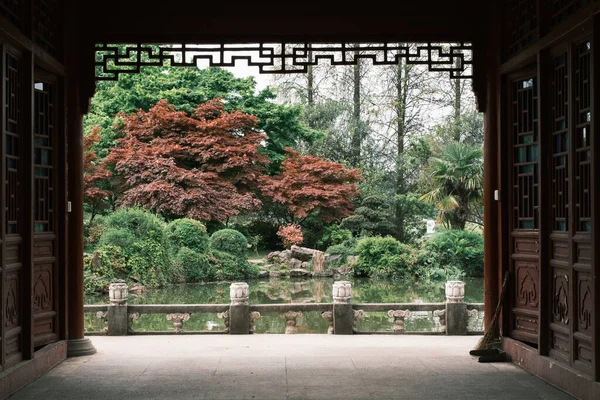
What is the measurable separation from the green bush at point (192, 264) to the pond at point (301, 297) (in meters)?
0.27

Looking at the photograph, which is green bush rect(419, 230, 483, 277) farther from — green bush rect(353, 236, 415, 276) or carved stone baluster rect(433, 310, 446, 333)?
carved stone baluster rect(433, 310, 446, 333)

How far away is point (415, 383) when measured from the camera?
5.38 metres

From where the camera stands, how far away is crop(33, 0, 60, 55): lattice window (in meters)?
5.89

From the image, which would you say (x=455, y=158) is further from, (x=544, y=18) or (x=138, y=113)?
(x=544, y=18)

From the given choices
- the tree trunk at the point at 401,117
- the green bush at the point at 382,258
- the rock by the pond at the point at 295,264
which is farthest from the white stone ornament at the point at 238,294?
the tree trunk at the point at 401,117

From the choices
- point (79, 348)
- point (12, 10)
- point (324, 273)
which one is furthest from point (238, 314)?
point (324, 273)

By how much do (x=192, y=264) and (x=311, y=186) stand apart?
3.38 metres

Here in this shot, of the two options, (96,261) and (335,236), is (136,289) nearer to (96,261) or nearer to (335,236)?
(96,261)

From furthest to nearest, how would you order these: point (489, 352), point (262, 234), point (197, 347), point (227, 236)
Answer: point (262, 234) < point (227, 236) < point (197, 347) < point (489, 352)

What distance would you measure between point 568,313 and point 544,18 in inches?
83.3

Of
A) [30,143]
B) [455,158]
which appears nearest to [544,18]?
[30,143]

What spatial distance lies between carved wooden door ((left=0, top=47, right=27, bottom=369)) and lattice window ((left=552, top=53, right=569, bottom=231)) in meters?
3.75

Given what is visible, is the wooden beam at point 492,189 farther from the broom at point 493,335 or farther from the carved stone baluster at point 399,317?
the carved stone baluster at point 399,317

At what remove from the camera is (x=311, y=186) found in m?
17.3
